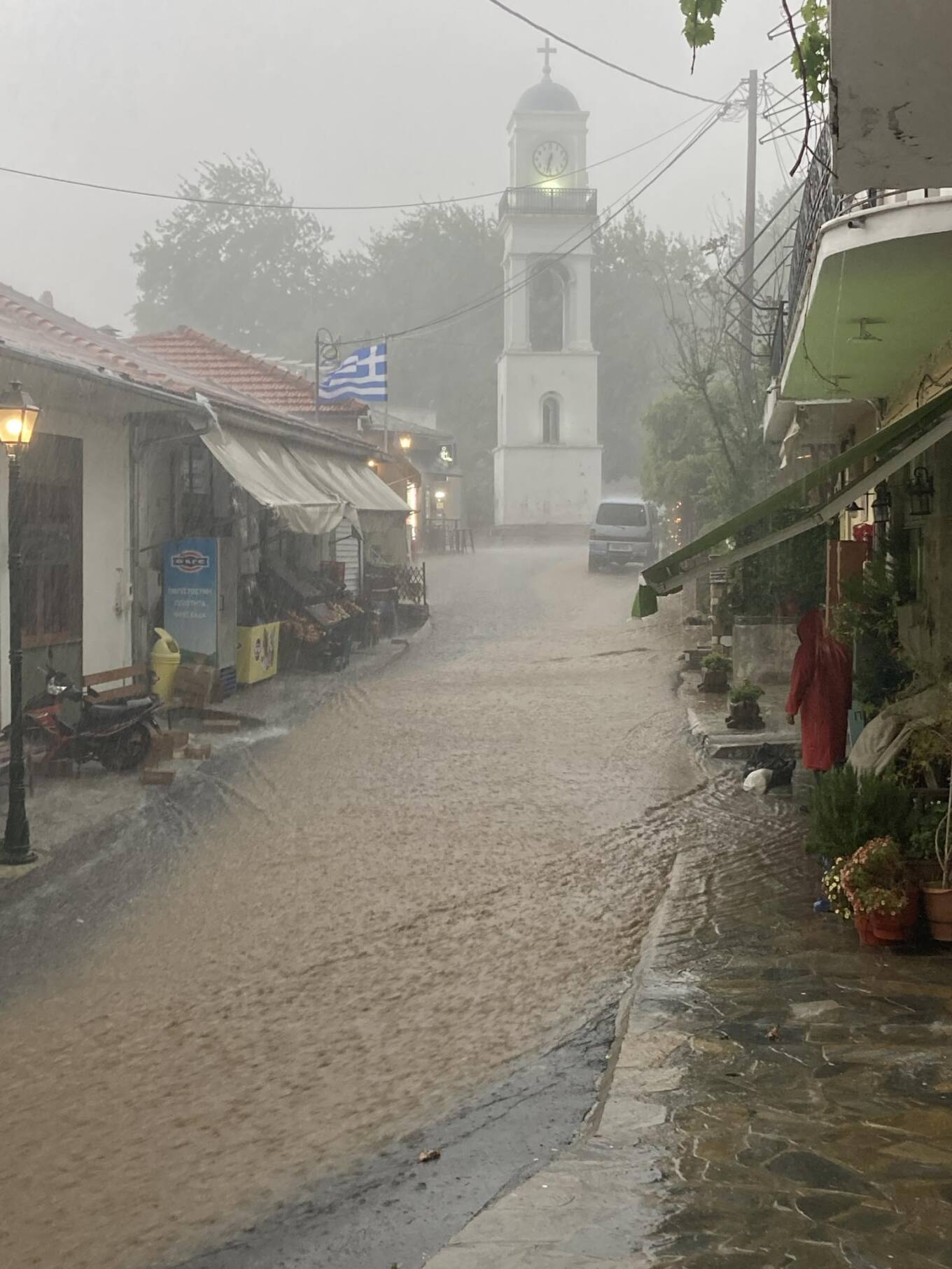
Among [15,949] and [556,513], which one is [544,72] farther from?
[15,949]

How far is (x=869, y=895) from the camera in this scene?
6504mm

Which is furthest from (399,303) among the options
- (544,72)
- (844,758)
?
(844,758)

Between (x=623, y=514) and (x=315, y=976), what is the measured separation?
30.7 m

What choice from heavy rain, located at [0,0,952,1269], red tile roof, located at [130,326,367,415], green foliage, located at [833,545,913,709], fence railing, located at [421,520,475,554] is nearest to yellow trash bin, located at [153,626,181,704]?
heavy rain, located at [0,0,952,1269]

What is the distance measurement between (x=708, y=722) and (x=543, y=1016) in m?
7.85

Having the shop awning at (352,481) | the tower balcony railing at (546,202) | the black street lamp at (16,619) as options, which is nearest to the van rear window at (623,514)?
the shop awning at (352,481)

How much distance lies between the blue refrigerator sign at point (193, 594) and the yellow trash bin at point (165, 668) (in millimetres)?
977

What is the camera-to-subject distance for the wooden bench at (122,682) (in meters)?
12.9

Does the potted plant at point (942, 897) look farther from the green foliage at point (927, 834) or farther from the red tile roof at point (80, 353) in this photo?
the red tile roof at point (80, 353)

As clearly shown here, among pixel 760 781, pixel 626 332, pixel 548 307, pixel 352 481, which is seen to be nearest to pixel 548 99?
pixel 548 307

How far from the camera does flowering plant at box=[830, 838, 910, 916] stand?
6.48m

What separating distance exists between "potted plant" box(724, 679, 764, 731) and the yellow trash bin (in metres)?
6.02

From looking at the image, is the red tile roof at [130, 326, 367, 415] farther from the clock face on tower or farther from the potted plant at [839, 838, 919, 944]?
the clock face on tower

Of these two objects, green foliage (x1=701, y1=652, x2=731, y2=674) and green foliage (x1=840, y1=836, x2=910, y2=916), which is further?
green foliage (x1=701, y1=652, x2=731, y2=674)
